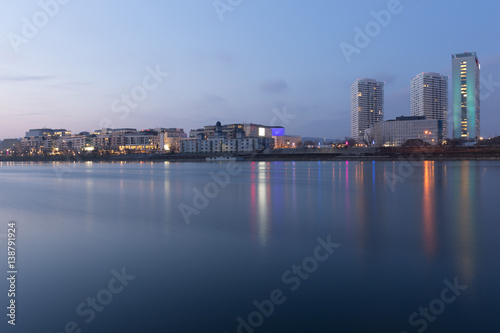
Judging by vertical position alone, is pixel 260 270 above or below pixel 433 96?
below

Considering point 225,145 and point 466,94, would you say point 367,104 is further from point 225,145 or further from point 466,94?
point 225,145

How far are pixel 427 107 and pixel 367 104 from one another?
2353 centimetres

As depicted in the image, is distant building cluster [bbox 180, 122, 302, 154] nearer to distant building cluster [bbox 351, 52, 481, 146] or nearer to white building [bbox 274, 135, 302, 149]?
white building [bbox 274, 135, 302, 149]

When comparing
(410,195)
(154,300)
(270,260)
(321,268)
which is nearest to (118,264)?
(154,300)

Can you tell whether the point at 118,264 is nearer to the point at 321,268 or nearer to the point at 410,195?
the point at 321,268

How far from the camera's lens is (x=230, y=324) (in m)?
3.52

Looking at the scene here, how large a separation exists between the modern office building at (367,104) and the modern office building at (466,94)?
28864 millimetres

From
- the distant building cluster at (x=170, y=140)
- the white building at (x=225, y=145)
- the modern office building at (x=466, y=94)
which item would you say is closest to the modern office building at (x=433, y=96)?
the modern office building at (x=466, y=94)

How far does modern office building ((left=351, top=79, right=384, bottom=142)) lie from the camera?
156 metres

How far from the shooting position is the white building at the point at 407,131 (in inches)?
3848

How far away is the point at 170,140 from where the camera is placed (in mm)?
110062

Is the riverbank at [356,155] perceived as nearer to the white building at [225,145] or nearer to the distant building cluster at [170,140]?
the white building at [225,145]
